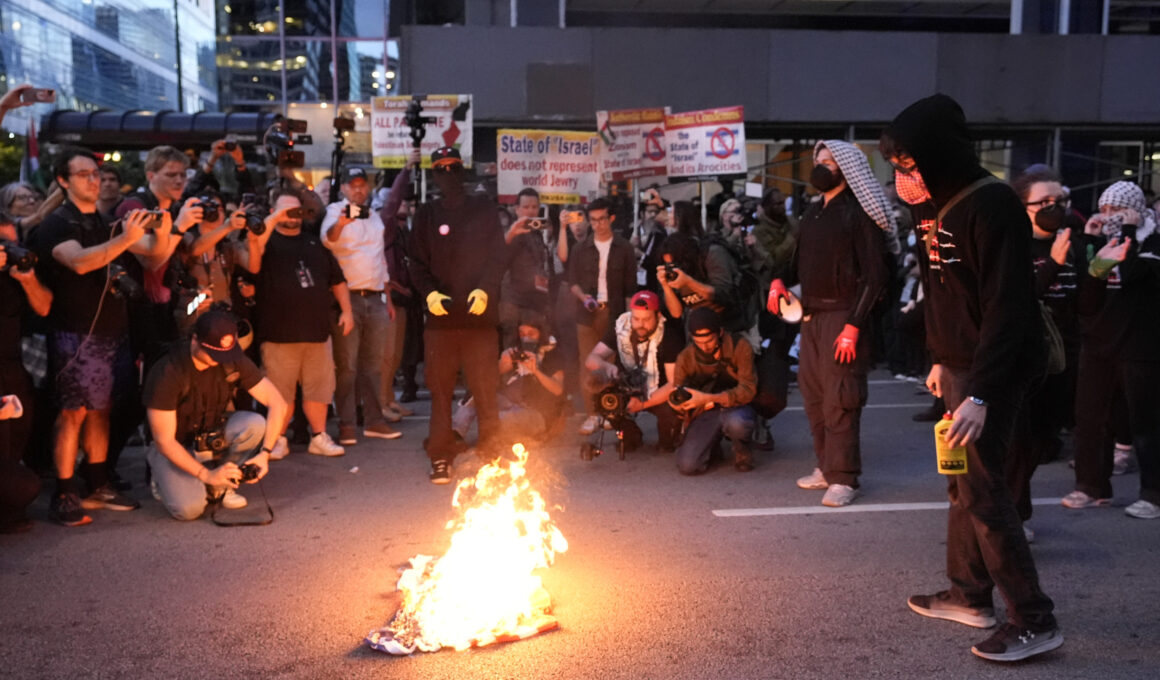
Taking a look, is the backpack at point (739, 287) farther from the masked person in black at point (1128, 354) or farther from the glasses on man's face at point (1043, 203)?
the glasses on man's face at point (1043, 203)

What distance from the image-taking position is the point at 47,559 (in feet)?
18.7

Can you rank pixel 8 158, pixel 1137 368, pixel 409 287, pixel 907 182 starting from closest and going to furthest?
pixel 907 182 < pixel 1137 368 < pixel 409 287 < pixel 8 158

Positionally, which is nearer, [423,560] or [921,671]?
[921,671]

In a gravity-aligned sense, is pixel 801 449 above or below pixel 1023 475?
below

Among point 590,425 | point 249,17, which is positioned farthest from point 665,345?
Answer: point 249,17

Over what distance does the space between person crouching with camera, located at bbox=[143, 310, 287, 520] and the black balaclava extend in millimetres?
4039

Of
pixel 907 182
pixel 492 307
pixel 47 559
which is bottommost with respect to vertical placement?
pixel 47 559

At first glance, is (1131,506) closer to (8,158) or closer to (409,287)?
(409,287)

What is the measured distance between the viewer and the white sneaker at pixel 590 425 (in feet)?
29.6

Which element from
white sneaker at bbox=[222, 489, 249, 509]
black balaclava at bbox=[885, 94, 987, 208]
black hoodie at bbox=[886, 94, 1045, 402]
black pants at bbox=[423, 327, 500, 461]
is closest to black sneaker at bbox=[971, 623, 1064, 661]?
black hoodie at bbox=[886, 94, 1045, 402]

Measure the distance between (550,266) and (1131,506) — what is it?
6.38m

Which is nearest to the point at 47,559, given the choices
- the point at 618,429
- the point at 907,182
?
the point at 618,429

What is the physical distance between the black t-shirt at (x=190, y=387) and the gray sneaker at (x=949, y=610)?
401 centimetres

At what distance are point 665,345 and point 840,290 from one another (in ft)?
7.12
